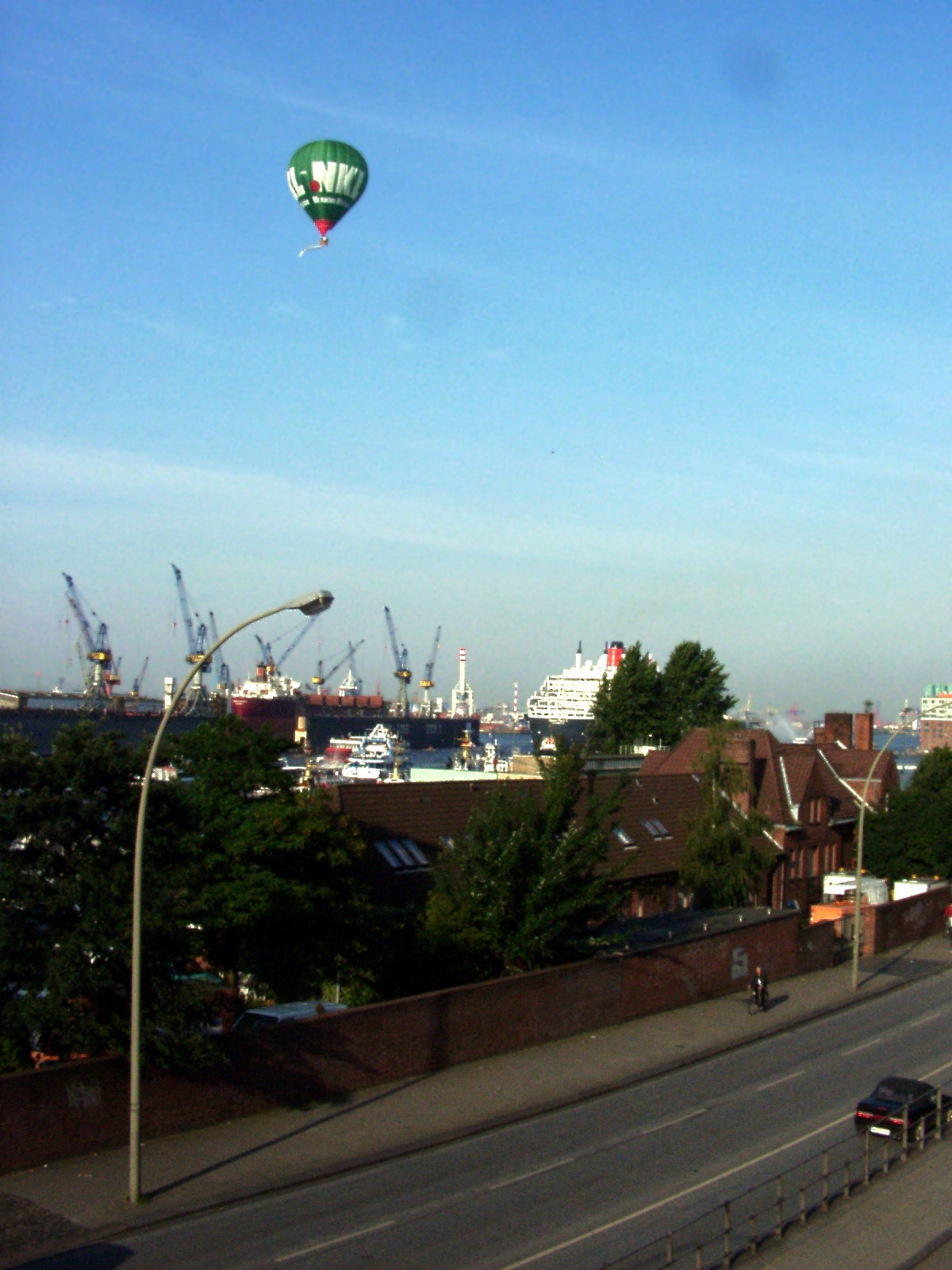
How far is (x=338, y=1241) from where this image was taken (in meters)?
16.4

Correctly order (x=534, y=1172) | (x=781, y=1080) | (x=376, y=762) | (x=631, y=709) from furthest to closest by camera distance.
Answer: (x=376, y=762) → (x=631, y=709) → (x=781, y=1080) → (x=534, y=1172)

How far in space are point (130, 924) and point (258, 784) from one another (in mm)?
9004

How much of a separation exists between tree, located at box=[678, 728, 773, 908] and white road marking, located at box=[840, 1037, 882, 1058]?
14.0 m

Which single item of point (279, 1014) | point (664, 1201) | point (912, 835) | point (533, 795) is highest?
point (533, 795)

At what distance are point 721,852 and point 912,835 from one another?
56.9 feet

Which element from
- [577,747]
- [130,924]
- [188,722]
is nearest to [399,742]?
[188,722]

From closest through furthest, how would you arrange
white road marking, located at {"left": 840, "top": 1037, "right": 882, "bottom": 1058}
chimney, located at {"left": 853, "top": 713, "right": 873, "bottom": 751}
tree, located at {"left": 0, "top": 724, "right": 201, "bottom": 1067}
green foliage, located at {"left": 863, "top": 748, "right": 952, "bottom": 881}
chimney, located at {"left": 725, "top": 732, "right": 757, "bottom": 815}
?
tree, located at {"left": 0, "top": 724, "right": 201, "bottom": 1067}
white road marking, located at {"left": 840, "top": 1037, "right": 882, "bottom": 1058}
chimney, located at {"left": 725, "top": 732, "right": 757, "bottom": 815}
green foliage, located at {"left": 863, "top": 748, "right": 952, "bottom": 881}
chimney, located at {"left": 853, "top": 713, "right": 873, "bottom": 751}

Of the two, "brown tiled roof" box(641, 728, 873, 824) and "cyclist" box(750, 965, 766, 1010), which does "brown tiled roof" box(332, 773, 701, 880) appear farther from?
"cyclist" box(750, 965, 766, 1010)

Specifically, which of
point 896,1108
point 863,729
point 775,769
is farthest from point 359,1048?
point 863,729

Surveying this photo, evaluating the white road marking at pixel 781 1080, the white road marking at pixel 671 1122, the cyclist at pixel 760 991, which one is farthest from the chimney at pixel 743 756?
the white road marking at pixel 671 1122

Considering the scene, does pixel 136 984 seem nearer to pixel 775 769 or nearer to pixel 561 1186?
pixel 561 1186

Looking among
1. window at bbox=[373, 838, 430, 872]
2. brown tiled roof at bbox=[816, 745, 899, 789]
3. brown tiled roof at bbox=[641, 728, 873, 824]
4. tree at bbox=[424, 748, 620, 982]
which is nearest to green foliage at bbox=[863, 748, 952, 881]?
brown tiled roof at bbox=[641, 728, 873, 824]

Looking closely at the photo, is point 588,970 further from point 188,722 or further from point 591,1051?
point 188,722

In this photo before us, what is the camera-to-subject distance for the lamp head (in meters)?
16.1
